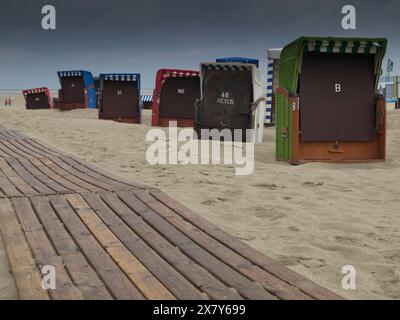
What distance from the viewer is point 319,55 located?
7.21m

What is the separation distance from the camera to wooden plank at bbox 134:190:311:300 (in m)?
2.42

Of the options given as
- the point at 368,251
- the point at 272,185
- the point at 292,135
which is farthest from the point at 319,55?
the point at 368,251

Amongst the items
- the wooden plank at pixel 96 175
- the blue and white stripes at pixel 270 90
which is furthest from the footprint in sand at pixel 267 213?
the blue and white stripes at pixel 270 90

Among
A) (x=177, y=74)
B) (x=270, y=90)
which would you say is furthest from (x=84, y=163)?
(x=270, y=90)

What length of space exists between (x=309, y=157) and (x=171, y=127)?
7010 mm

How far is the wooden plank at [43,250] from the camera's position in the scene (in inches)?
91.4

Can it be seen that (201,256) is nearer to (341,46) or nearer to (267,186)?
(267,186)

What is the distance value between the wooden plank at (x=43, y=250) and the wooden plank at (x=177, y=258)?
0.61 meters

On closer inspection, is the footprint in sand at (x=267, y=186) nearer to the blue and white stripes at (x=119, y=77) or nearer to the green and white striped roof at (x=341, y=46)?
the green and white striped roof at (x=341, y=46)

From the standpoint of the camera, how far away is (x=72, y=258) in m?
2.78

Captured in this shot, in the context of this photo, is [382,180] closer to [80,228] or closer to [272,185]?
[272,185]

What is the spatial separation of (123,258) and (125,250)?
0.48 feet

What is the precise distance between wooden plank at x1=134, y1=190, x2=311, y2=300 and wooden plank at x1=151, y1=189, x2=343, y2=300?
0.04 m

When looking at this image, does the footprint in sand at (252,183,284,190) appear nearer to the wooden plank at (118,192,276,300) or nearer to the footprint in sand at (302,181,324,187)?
the footprint in sand at (302,181,324,187)
